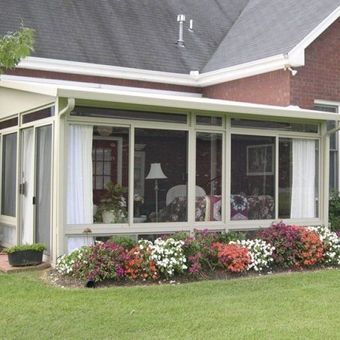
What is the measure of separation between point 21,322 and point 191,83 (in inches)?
396

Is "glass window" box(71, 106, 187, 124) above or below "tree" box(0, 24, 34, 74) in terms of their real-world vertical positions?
below

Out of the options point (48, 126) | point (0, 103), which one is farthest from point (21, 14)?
point (48, 126)

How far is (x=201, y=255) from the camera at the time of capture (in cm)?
909

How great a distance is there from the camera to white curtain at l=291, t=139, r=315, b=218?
→ 37.5ft

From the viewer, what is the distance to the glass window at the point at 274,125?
1079 centimetres

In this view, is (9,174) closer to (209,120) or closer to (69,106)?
(69,106)

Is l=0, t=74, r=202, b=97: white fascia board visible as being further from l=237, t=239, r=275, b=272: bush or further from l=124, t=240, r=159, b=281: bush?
l=237, t=239, r=275, b=272: bush

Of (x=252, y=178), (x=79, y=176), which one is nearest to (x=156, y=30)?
(x=252, y=178)

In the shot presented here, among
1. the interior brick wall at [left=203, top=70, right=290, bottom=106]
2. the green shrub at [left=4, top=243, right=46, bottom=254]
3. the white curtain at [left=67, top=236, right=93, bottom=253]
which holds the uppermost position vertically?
the interior brick wall at [left=203, top=70, right=290, bottom=106]

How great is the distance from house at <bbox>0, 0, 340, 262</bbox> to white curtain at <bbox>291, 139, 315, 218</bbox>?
0.03m

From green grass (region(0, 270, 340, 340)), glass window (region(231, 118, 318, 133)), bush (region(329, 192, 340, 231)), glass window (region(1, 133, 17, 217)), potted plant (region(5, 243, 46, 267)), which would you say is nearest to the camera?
green grass (region(0, 270, 340, 340))

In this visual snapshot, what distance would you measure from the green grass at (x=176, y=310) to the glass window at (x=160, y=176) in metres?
1.76

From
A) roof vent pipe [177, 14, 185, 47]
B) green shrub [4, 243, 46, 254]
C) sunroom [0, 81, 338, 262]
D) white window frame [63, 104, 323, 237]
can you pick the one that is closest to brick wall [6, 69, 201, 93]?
roof vent pipe [177, 14, 185, 47]

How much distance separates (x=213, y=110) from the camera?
10.2 meters
